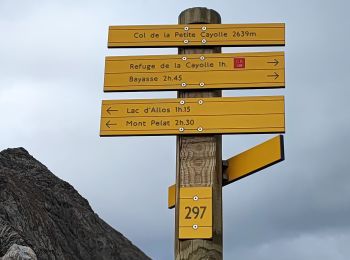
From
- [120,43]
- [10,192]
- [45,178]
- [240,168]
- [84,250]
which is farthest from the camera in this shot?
[45,178]

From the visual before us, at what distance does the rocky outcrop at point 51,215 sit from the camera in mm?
76562

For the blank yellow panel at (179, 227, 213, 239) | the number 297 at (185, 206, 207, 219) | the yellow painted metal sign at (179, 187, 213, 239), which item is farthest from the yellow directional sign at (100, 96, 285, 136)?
the blank yellow panel at (179, 227, 213, 239)

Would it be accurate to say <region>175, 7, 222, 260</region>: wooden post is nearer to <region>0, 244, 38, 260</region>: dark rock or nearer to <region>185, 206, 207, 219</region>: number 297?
<region>185, 206, 207, 219</region>: number 297

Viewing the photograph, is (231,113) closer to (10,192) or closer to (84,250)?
(10,192)

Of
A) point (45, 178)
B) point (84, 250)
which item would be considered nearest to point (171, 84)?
point (84, 250)

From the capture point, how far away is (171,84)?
520 cm

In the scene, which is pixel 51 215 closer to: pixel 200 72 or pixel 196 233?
pixel 200 72

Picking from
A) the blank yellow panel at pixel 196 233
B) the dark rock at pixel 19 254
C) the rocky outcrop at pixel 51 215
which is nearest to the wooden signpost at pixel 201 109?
the blank yellow panel at pixel 196 233

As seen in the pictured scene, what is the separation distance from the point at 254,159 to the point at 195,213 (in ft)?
1.96

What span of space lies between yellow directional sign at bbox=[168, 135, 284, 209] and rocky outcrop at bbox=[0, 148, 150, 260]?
67.1 metres

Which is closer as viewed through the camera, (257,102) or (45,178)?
(257,102)

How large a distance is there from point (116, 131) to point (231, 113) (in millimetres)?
845

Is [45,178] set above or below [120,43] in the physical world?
above

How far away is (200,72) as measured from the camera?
520 centimetres
